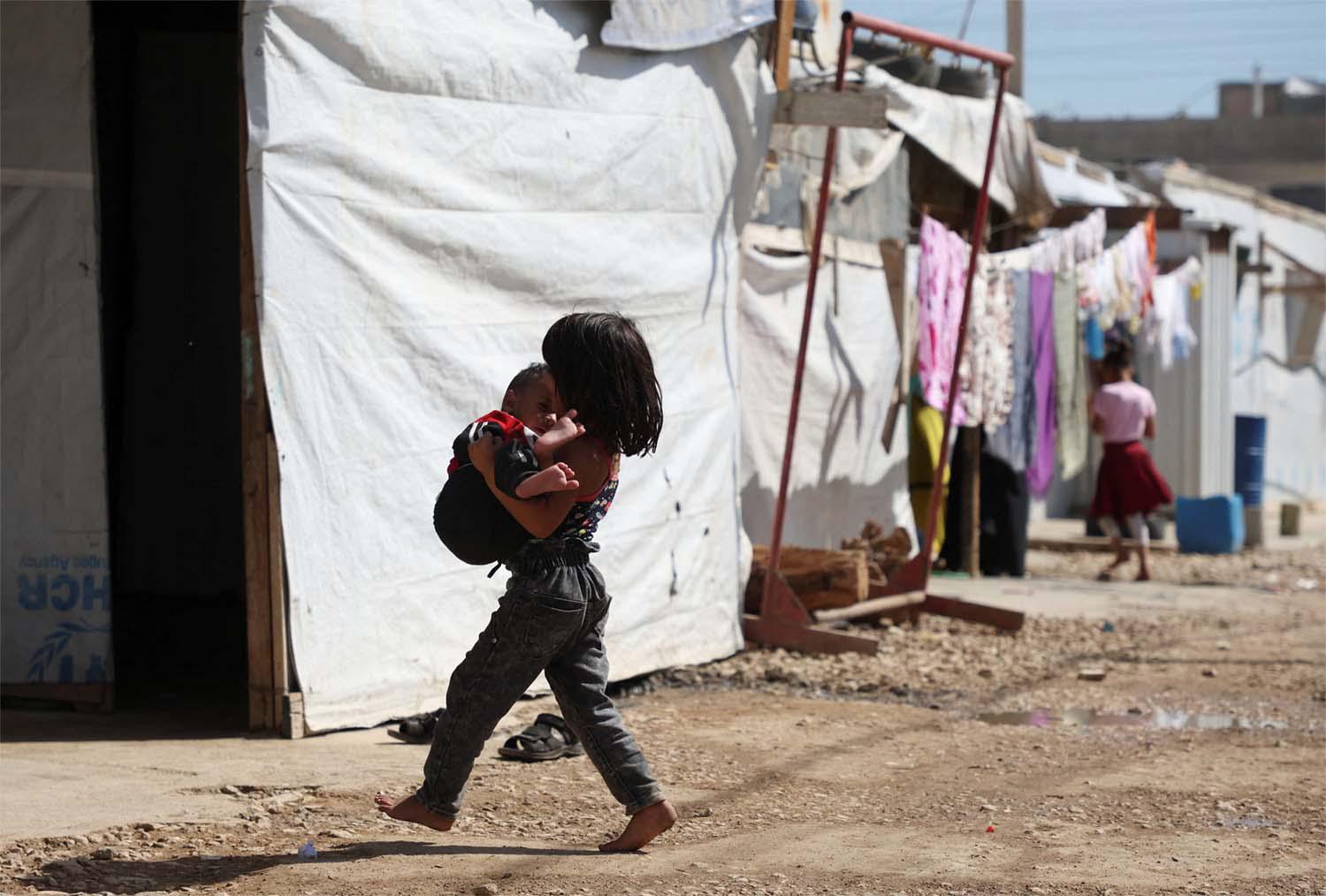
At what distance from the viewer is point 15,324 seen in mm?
5836

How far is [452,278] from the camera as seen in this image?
6020mm

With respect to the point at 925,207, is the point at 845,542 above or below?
below

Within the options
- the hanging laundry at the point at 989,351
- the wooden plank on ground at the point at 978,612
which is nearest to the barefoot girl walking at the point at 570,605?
the wooden plank on ground at the point at 978,612

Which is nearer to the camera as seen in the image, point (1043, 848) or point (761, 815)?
point (1043, 848)

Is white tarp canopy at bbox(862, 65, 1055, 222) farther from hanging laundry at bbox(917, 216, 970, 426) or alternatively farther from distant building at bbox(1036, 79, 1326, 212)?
distant building at bbox(1036, 79, 1326, 212)

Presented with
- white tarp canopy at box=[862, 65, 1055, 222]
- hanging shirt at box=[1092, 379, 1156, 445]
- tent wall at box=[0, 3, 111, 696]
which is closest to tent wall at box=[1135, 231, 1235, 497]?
hanging shirt at box=[1092, 379, 1156, 445]

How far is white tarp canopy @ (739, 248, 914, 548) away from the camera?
8.36 meters

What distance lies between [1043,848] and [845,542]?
478cm

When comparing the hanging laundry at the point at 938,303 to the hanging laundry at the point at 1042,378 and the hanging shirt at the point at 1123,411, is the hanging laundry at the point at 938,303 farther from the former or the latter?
the hanging shirt at the point at 1123,411

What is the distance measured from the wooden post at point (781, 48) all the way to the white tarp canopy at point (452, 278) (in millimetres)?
259

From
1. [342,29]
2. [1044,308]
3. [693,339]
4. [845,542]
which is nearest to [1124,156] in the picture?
[1044,308]

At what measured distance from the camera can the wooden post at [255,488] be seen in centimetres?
536

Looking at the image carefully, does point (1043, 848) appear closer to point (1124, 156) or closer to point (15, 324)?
point (15, 324)

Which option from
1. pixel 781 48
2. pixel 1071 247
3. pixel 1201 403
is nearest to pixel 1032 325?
pixel 1071 247
